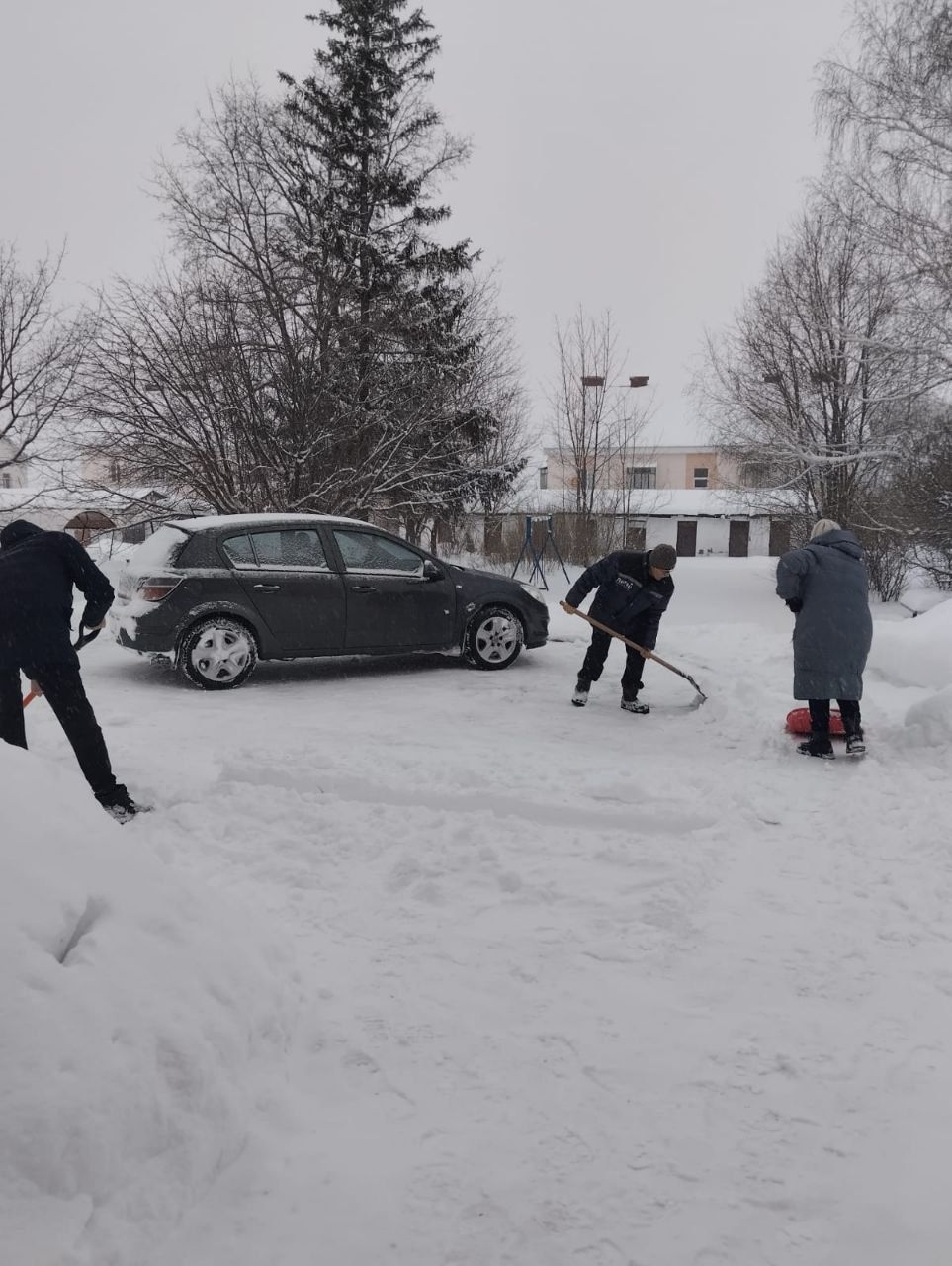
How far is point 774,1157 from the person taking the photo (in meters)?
2.29

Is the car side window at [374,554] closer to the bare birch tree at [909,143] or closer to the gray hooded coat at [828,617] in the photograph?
the gray hooded coat at [828,617]

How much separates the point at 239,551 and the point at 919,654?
610 centimetres

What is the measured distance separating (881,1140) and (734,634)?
33.5 feet

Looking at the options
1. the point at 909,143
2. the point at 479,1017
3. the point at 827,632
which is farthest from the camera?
the point at 909,143

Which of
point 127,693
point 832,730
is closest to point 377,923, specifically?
point 832,730

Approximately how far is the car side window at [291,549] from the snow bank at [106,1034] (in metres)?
5.33

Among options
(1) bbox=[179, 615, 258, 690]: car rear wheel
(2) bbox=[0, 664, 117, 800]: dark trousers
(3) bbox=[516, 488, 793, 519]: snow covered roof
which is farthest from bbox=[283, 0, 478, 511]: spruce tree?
(2) bbox=[0, 664, 117, 800]: dark trousers

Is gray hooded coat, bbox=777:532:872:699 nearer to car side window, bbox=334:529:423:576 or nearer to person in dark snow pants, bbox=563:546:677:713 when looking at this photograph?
person in dark snow pants, bbox=563:546:677:713

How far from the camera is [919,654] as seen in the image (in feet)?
26.5

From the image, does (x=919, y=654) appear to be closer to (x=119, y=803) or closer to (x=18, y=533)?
(x=119, y=803)

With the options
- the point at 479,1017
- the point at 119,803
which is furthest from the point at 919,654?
the point at 119,803

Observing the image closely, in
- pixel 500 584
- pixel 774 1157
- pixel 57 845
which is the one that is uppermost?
pixel 500 584

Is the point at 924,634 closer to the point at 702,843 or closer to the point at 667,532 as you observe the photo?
the point at 702,843

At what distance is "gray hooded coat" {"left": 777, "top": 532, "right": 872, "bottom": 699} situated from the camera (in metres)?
6.18
